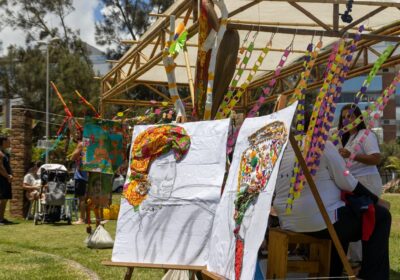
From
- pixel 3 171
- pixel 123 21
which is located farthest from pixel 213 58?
pixel 123 21

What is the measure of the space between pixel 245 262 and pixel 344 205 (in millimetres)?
870

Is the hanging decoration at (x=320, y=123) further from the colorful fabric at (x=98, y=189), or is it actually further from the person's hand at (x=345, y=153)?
the colorful fabric at (x=98, y=189)

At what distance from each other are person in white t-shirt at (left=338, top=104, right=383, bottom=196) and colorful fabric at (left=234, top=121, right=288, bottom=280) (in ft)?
3.72

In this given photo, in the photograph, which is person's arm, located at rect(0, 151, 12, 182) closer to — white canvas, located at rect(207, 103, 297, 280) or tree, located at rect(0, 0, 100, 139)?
white canvas, located at rect(207, 103, 297, 280)

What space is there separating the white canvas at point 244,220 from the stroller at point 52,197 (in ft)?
25.3

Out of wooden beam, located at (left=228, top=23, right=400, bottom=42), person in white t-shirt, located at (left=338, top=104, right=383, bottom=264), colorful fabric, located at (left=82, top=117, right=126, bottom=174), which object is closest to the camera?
person in white t-shirt, located at (left=338, top=104, right=383, bottom=264)

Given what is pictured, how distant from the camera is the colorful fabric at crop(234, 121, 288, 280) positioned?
367 centimetres

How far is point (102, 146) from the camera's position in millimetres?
7980

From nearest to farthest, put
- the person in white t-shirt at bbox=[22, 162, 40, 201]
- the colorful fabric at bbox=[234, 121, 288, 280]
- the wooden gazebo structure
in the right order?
the colorful fabric at bbox=[234, 121, 288, 280] → the wooden gazebo structure → the person in white t-shirt at bbox=[22, 162, 40, 201]

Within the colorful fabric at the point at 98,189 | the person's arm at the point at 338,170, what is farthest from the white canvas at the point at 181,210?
the colorful fabric at the point at 98,189

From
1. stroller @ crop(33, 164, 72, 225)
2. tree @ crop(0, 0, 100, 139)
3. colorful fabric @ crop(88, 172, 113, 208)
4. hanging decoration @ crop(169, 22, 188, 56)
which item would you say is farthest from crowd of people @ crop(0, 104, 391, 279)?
tree @ crop(0, 0, 100, 139)

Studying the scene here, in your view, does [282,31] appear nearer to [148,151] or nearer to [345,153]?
[345,153]

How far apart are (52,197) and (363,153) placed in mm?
7584

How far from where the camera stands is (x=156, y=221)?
15.3 ft
